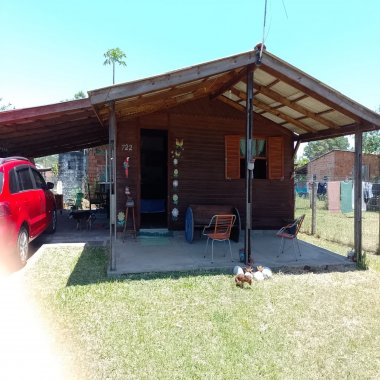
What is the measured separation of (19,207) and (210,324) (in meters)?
3.64

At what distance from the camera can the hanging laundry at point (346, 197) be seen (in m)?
9.60

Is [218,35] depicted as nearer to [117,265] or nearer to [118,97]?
[118,97]

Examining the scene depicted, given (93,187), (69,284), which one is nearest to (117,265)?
(69,284)

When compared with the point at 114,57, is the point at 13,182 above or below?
below

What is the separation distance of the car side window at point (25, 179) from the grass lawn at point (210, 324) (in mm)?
1566

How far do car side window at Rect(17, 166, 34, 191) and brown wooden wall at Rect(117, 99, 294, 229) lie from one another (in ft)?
6.58

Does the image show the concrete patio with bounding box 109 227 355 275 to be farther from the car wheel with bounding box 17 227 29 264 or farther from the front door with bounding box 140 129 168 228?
the front door with bounding box 140 129 168 228

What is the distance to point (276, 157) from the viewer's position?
8383 millimetres

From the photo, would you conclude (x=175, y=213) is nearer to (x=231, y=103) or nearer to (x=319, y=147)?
(x=231, y=103)

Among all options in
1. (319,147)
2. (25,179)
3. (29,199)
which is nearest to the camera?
(29,199)

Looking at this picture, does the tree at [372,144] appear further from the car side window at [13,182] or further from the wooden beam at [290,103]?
the car side window at [13,182]

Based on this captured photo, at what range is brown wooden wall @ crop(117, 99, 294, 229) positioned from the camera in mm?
7453

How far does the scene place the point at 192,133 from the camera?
7809mm

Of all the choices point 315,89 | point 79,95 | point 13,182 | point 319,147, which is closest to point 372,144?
point 315,89
